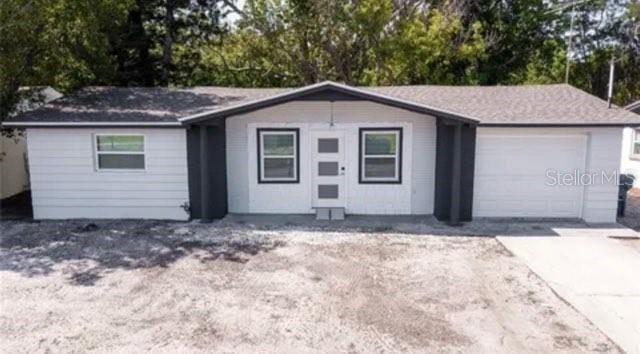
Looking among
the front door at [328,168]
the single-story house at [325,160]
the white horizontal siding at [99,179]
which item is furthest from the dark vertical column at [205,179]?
the front door at [328,168]

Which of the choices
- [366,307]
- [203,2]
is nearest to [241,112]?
[366,307]

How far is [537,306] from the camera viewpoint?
6.28 metres

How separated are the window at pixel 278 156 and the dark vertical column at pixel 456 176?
346 centimetres

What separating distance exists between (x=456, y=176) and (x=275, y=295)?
5.35 meters

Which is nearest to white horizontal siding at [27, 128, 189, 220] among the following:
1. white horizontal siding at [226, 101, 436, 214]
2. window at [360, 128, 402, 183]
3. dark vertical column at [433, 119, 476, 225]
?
white horizontal siding at [226, 101, 436, 214]

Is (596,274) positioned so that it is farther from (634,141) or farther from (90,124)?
(634,141)

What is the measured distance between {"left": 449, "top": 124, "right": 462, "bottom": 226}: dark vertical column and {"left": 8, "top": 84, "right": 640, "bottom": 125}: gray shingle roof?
0.53 m

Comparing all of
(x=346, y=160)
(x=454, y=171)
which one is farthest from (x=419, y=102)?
(x=346, y=160)

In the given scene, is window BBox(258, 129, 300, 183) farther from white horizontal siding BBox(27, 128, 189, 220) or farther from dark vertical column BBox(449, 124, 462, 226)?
dark vertical column BBox(449, 124, 462, 226)

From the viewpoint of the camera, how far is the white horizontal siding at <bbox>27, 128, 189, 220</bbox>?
10773 millimetres

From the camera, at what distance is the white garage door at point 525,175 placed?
10.9 m

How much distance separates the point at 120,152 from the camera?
10945 millimetres

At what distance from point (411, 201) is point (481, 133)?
7.10 ft

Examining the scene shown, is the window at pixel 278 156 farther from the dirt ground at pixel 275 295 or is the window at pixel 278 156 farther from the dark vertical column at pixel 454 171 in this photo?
the dark vertical column at pixel 454 171
